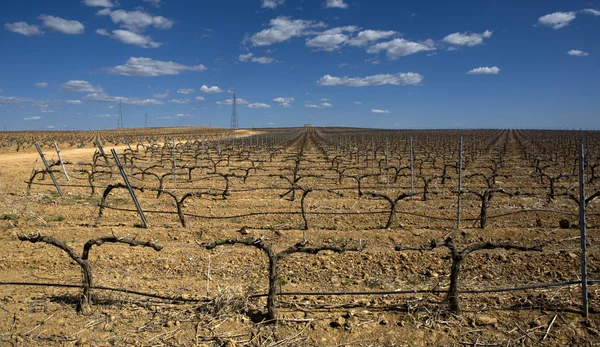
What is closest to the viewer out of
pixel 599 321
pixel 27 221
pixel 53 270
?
pixel 599 321

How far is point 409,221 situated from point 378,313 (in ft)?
14.6

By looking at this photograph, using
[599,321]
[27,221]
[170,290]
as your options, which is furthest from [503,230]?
[27,221]

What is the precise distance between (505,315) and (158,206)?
308 inches

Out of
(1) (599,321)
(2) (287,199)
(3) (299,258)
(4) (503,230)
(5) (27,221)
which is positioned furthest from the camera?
(2) (287,199)

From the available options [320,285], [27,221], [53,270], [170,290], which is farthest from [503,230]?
[27,221]

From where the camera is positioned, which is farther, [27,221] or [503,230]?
[27,221]

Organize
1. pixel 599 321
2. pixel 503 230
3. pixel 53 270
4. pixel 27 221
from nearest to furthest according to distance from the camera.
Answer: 1. pixel 599 321
2. pixel 53 270
3. pixel 503 230
4. pixel 27 221

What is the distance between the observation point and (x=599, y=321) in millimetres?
3545

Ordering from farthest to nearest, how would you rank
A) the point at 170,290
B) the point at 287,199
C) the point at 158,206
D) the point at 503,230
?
the point at 287,199, the point at 158,206, the point at 503,230, the point at 170,290

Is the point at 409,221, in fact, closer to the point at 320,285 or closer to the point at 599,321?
the point at 320,285

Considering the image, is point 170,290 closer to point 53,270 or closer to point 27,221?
point 53,270

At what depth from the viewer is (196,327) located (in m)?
3.61

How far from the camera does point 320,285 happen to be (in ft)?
15.5

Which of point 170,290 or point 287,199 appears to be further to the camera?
point 287,199
